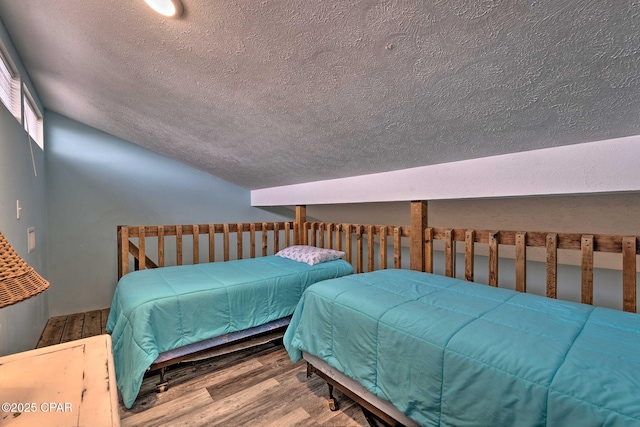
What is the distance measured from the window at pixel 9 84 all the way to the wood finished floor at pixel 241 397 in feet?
6.78

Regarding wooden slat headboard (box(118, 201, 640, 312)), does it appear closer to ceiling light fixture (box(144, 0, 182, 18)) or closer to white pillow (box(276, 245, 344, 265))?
white pillow (box(276, 245, 344, 265))

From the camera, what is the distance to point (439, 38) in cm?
103

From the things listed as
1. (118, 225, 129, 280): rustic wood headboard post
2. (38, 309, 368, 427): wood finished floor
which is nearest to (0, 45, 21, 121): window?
(118, 225, 129, 280): rustic wood headboard post

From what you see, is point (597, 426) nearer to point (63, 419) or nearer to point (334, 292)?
point (334, 292)

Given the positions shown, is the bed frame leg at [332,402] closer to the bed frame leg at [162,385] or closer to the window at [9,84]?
the bed frame leg at [162,385]

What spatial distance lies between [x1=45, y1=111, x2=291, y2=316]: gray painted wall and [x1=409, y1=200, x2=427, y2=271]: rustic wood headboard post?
3173 millimetres

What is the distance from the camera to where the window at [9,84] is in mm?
1757

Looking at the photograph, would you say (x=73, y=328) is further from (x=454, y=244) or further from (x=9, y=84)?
(x=454, y=244)

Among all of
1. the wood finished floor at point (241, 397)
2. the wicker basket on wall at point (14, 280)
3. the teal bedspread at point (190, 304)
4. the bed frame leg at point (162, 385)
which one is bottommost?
the wood finished floor at point (241, 397)

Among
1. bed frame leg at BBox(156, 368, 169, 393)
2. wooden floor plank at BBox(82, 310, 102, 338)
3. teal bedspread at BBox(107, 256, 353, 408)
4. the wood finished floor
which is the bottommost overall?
wooden floor plank at BBox(82, 310, 102, 338)

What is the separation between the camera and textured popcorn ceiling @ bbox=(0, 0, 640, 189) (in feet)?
3.12

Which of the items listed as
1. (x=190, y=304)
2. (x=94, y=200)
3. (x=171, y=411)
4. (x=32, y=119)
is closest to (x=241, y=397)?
(x=171, y=411)

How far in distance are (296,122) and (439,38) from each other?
1.08 meters

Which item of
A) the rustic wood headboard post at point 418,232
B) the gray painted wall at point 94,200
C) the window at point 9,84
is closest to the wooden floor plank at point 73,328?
the gray painted wall at point 94,200
